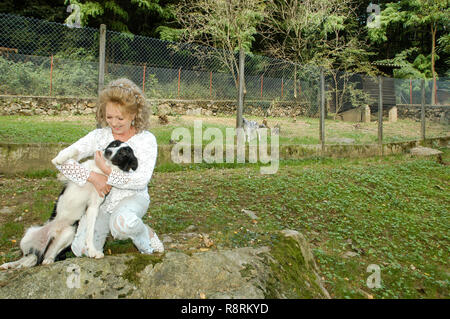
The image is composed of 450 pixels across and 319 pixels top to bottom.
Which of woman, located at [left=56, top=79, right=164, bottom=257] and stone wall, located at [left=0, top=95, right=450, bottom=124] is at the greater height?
stone wall, located at [left=0, top=95, right=450, bottom=124]

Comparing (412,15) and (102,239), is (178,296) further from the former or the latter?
(412,15)

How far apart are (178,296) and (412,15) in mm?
24491

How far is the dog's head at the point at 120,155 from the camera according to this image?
254 cm

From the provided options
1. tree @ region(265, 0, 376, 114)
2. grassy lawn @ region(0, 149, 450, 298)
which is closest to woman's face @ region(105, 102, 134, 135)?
grassy lawn @ region(0, 149, 450, 298)

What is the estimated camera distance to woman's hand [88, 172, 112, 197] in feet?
8.25

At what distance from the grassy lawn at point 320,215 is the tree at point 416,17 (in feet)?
56.7

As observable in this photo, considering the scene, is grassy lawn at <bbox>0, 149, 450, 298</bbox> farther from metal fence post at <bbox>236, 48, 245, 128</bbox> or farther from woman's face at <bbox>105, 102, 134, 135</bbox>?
metal fence post at <bbox>236, 48, 245, 128</bbox>

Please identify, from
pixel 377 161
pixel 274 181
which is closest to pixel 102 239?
pixel 274 181

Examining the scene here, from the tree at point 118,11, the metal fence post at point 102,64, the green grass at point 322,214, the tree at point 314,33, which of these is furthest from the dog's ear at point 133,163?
the tree at point 314,33

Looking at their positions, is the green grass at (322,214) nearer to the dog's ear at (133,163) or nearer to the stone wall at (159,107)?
the dog's ear at (133,163)

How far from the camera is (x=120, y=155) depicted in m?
2.54

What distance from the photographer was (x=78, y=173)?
248 centimetres

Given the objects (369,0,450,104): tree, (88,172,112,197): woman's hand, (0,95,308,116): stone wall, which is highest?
(369,0,450,104): tree

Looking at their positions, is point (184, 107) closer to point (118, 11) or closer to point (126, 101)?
point (118, 11)
